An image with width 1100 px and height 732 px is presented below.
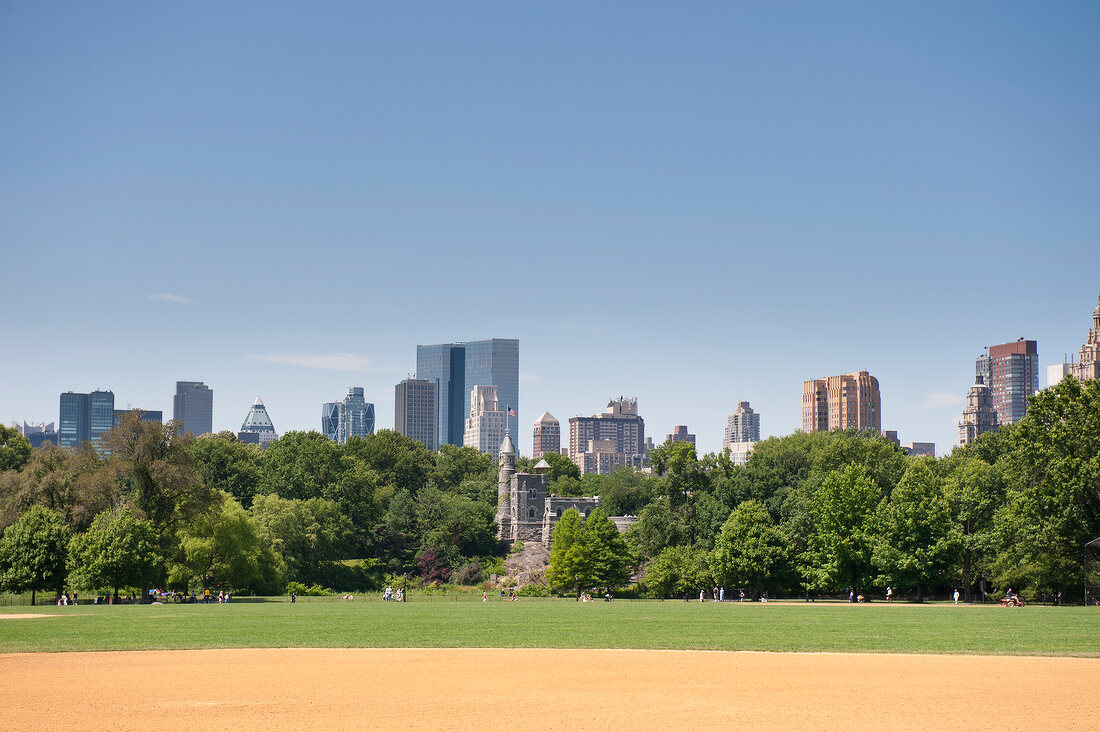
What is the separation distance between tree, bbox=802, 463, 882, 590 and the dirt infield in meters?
52.0

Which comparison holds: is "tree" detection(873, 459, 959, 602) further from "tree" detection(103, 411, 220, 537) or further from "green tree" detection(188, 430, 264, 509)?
"green tree" detection(188, 430, 264, 509)

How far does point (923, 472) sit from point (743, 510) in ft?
49.4

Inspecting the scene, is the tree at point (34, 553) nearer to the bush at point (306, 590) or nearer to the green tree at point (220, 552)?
the green tree at point (220, 552)

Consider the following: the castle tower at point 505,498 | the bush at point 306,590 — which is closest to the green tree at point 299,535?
the bush at point 306,590

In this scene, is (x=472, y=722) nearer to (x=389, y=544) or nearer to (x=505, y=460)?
(x=389, y=544)

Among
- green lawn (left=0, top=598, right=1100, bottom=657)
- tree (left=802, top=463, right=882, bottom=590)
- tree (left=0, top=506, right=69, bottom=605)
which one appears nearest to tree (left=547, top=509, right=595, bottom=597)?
tree (left=802, top=463, right=882, bottom=590)

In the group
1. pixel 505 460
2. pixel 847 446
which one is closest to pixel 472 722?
pixel 847 446

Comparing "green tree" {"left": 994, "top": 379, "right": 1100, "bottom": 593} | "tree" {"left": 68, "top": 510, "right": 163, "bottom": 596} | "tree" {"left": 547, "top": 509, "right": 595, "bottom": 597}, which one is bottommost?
"tree" {"left": 547, "top": 509, "right": 595, "bottom": 597}

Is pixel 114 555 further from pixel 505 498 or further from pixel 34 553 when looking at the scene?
pixel 505 498

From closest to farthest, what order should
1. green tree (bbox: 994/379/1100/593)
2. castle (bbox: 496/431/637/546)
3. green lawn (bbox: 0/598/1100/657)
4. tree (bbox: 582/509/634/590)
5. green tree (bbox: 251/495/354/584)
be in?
green lawn (bbox: 0/598/1100/657) < green tree (bbox: 994/379/1100/593) < tree (bbox: 582/509/634/590) < green tree (bbox: 251/495/354/584) < castle (bbox: 496/431/637/546)

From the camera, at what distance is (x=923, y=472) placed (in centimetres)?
8600

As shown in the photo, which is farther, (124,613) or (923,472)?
(923,472)

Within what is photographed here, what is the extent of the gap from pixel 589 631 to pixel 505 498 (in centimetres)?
12135

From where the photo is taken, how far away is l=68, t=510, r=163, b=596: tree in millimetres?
67688
